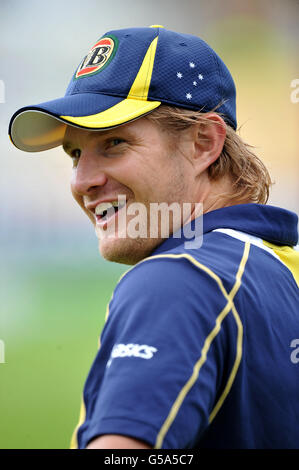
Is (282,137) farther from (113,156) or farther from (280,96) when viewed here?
(113,156)

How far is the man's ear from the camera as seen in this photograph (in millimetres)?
931

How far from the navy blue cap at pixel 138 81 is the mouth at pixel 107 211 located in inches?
5.2

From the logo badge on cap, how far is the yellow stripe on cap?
2.4 inches

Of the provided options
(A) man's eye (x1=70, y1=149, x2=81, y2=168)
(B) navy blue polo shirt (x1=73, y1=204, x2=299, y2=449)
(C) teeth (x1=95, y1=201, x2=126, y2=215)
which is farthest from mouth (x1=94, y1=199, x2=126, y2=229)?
(B) navy blue polo shirt (x1=73, y1=204, x2=299, y2=449)

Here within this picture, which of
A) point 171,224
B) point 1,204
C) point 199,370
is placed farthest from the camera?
point 1,204

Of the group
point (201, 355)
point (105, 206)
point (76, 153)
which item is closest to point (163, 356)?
point (201, 355)

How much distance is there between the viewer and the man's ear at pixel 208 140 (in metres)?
0.93

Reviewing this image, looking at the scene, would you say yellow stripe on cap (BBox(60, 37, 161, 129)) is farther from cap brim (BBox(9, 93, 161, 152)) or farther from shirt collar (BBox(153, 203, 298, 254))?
shirt collar (BBox(153, 203, 298, 254))

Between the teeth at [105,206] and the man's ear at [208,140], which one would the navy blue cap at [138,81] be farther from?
the teeth at [105,206]

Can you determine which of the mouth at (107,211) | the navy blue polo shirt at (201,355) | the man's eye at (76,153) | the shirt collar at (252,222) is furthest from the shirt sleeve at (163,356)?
the man's eye at (76,153)

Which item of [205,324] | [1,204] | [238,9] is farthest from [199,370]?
[238,9]

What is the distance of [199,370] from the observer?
539mm

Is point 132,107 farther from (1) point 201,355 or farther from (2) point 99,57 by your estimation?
(1) point 201,355
